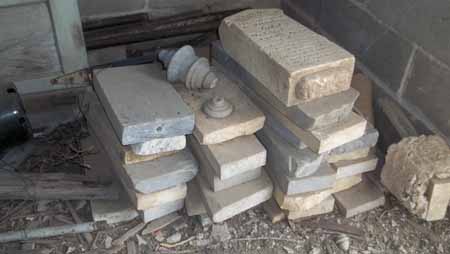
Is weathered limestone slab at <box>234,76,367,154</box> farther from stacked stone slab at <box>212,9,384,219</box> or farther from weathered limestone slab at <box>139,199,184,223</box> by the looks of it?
weathered limestone slab at <box>139,199,184,223</box>

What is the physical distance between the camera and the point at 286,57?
7.45 ft

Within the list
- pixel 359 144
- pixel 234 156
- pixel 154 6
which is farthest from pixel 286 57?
pixel 154 6

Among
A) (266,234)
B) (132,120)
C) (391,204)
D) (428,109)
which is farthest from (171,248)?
(428,109)

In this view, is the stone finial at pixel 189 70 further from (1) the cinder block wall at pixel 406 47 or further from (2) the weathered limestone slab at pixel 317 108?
(1) the cinder block wall at pixel 406 47

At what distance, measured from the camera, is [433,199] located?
240 cm

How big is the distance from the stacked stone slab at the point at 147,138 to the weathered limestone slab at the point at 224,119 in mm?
69

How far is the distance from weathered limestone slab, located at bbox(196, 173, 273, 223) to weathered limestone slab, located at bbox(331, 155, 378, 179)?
1.16 feet

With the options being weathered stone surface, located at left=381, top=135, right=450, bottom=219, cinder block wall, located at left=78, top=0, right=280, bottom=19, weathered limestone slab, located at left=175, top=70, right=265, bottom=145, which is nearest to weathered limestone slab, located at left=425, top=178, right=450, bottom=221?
weathered stone surface, located at left=381, top=135, right=450, bottom=219

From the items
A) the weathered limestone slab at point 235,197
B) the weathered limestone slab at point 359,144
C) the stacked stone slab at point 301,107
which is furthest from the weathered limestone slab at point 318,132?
the weathered limestone slab at point 235,197

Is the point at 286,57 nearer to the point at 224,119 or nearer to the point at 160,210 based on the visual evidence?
the point at 224,119

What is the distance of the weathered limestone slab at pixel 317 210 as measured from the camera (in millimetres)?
2527

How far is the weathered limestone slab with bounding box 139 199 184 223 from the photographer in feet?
8.02

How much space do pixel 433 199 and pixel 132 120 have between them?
1423 mm

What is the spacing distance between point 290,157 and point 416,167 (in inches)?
23.5
